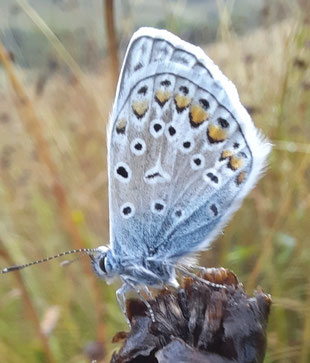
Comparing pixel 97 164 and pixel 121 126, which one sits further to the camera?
pixel 97 164

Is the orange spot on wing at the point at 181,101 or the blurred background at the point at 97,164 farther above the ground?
the orange spot on wing at the point at 181,101

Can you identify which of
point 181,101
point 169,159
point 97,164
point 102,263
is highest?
point 181,101

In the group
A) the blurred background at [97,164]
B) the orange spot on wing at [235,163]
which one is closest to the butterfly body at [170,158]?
the orange spot on wing at [235,163]

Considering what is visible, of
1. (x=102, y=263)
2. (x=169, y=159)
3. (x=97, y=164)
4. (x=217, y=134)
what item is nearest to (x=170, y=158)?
(x=169, y=159)

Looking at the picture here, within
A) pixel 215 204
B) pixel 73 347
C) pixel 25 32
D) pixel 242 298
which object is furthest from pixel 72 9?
pixel 242 298

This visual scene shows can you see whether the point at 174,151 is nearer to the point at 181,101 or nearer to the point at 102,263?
the point at 181,101

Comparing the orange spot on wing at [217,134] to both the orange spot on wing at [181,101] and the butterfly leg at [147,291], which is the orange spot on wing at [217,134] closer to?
the orange spot on wing at [181,101]

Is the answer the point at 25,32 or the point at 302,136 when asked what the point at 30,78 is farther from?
the point at 302,136

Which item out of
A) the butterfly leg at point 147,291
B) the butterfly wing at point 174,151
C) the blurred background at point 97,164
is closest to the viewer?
the butterfly leg at point 147,291
